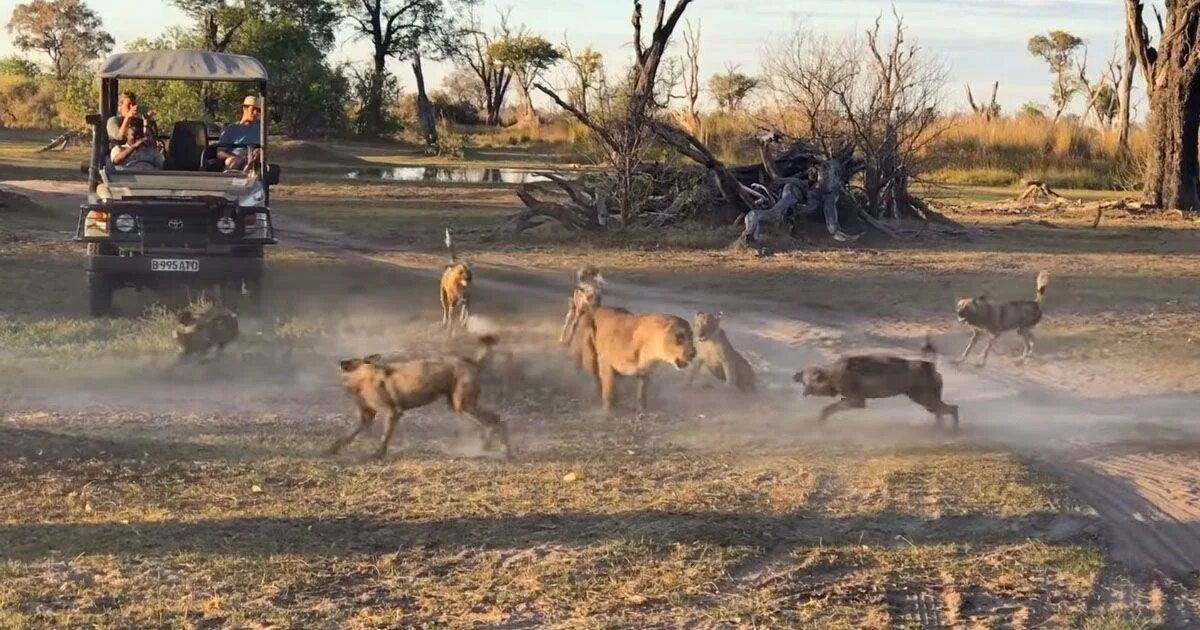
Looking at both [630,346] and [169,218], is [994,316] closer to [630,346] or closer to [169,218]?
[630,346]

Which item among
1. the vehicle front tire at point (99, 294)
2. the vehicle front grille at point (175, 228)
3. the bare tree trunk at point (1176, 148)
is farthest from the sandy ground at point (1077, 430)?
the bare tree trunk at point (1176, 148)

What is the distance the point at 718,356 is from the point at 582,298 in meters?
1.12

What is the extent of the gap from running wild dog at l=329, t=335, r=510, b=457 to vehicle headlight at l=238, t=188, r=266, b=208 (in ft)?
17.1

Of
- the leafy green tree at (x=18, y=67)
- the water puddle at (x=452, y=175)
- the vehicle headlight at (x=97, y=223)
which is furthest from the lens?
the leafy green tree at (x=18, y=67)

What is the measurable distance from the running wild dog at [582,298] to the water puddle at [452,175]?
22.1m

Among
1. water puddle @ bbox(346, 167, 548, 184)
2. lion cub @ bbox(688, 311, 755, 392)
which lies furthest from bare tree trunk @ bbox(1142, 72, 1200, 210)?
lion cub @ bbox(688, 311, 755, 392)

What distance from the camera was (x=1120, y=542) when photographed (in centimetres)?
635

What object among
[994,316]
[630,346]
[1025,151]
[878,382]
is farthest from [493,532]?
[1025,151]

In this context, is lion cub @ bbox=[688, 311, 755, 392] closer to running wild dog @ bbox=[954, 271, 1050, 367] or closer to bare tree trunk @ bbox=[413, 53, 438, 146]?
running wild dog @ bbox=[954, 271, 1050, 367]

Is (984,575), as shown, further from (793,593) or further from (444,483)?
(444,483)

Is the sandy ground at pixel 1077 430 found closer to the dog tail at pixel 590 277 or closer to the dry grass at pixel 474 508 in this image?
the dry grass at pixel 474 508

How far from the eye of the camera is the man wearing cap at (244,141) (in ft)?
Result: 42.5

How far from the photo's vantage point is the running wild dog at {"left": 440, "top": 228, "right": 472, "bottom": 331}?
37.9 feet

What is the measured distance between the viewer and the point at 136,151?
12.8 m
